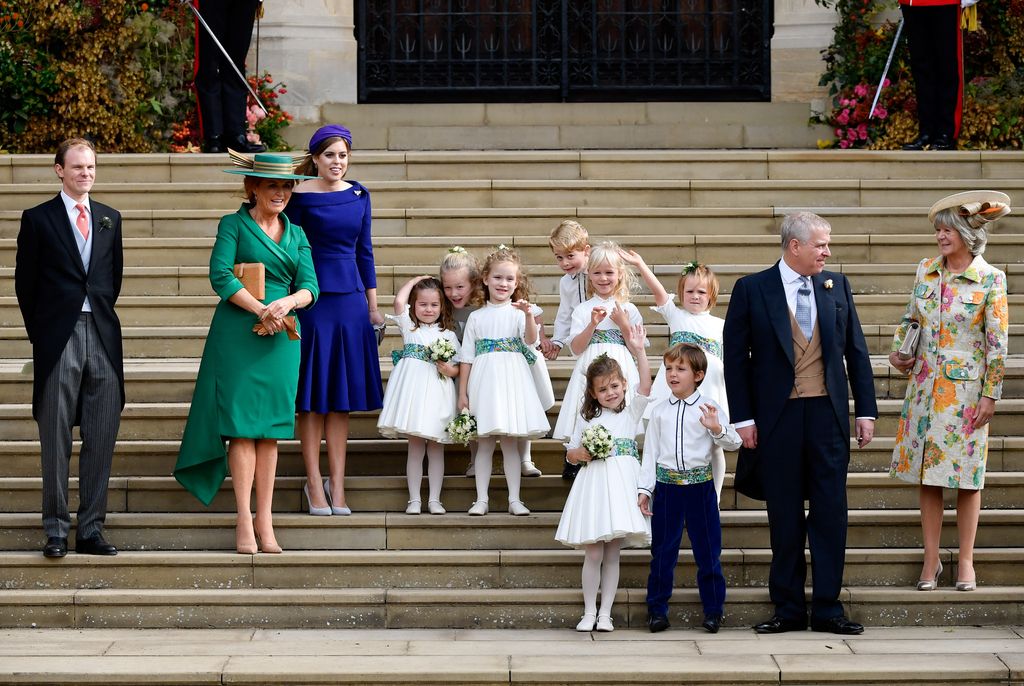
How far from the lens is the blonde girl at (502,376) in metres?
7.39

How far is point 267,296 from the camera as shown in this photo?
7.33m

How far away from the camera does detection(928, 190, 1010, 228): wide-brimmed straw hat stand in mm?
6957

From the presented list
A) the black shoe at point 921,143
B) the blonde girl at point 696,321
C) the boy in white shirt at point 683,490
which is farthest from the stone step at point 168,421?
the black shoe at point 921,143

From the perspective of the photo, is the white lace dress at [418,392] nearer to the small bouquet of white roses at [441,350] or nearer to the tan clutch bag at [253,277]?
the small bouquet of white roses at [441,350]

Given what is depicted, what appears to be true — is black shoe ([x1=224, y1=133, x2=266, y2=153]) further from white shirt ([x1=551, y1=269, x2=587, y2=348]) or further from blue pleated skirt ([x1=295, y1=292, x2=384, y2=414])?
white shirt ([x1=551, y1=269, x2=587, y2=348])

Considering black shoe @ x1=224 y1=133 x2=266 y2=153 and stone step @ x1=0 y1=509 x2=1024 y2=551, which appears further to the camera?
black shoe @ x1=224 y1=133 x2=266 y2=153

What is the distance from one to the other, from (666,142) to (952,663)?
313 inches

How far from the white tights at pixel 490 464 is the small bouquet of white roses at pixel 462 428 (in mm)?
65

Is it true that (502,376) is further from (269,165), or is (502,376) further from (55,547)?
(55,547)

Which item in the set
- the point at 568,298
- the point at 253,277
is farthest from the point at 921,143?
the point at 253,277

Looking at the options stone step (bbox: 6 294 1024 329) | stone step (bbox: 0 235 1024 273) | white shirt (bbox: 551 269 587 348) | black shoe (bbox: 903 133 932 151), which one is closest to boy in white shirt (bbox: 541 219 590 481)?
white shirt (bbox: 551 269 587 348)

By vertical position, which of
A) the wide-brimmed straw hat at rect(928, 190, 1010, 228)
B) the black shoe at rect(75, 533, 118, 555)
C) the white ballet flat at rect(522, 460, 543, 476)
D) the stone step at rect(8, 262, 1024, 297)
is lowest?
the black shoe at rect(75, 533, 118, 555)

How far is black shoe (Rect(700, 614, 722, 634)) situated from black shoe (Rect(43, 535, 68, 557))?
3.08m

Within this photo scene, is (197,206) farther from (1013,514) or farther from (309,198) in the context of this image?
(1013,514)
